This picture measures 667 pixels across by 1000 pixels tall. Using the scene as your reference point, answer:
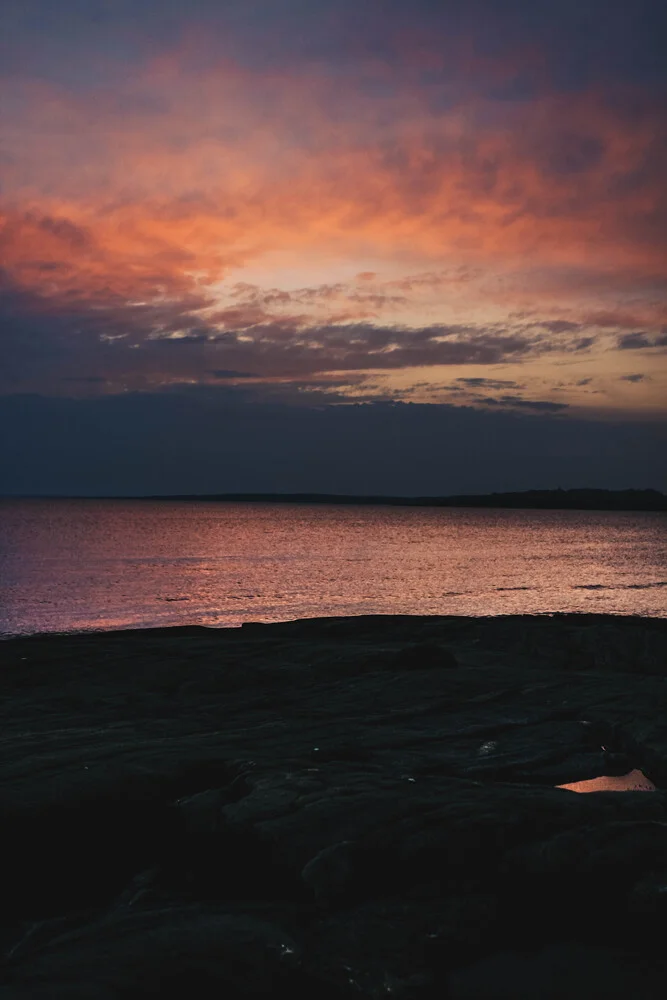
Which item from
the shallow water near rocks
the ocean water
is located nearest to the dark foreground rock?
the shallow water near rocks

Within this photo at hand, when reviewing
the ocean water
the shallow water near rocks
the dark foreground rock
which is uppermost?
the dark foreground rock

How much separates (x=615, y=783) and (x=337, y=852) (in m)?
7.08

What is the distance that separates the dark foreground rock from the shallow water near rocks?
19 cm

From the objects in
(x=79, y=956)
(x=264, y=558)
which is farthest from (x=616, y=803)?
(x=264, y=558)

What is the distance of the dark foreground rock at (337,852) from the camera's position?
312 inches

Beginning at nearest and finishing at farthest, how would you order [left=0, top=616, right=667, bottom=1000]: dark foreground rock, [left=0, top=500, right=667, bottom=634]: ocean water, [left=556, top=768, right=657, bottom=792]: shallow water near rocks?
[left=0, top=616, right=667, bottom=1000]: dark foreground rock, [left=556, top=768, right=657, bottom=792]: shallow water near rocks, [left=0, top=500, right=667, bottom=634]: ocean water

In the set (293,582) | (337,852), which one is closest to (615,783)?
(337,852)

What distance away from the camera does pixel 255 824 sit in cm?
1031

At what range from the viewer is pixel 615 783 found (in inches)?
567

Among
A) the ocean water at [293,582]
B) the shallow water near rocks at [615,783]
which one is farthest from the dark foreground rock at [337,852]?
the ocean water at [293,582]

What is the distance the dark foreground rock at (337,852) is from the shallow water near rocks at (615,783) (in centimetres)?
19

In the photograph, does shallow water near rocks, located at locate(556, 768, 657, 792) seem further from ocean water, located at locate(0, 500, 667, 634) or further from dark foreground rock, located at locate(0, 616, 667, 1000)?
ocean water, located at locate(0, 500, 667, 634)

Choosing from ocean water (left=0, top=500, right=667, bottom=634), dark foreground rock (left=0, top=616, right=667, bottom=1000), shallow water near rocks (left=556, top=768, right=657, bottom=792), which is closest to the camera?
dark foreground rock (left=0, top=616, right=667, bottom=1000)

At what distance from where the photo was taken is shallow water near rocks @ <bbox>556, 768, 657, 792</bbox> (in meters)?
14.1
